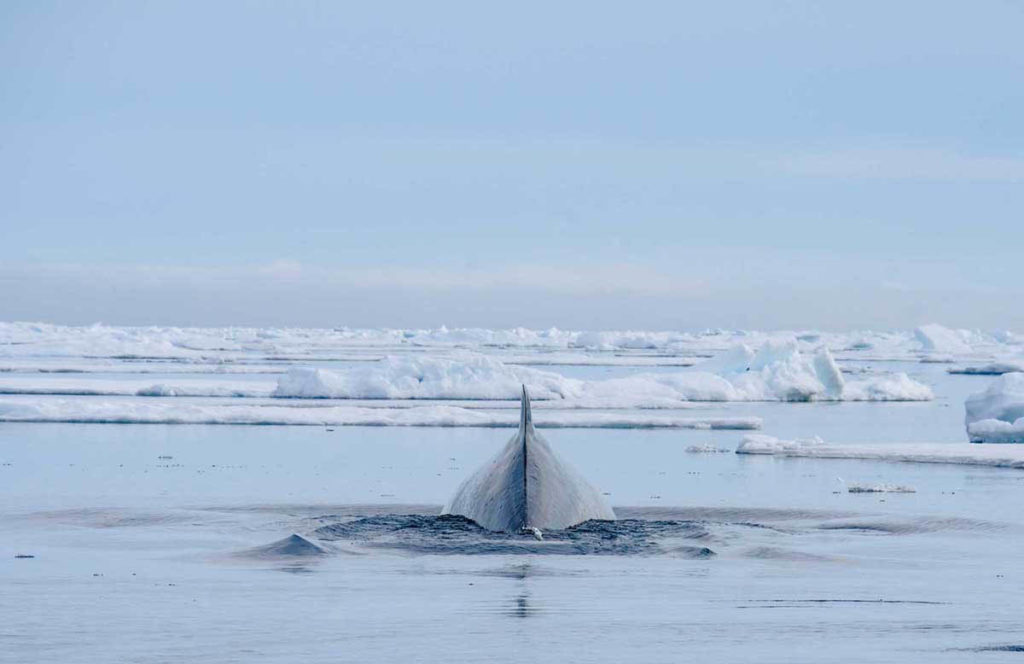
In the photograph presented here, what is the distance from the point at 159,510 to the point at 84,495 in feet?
4.88

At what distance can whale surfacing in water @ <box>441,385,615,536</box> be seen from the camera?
41.8 feet

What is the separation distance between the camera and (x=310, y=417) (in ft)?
89.4

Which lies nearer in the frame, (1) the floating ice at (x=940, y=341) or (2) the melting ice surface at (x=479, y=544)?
(2) the melting ice surface at (x=479, y=544)

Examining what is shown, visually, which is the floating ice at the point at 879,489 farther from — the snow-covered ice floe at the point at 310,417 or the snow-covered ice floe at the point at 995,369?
the snow-covered ice floe at the point at 995,369

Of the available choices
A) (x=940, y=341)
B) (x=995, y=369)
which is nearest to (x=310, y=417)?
(x=995, y=369)

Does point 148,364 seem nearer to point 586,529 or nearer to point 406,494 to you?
point 406,494

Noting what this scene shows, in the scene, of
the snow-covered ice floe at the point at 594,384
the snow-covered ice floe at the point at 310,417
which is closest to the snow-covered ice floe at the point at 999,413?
the snow-covered ice floe at the point at 310,417

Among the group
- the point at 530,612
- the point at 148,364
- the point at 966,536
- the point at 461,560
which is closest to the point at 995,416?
the point at 966,536

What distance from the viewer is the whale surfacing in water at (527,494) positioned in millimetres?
12742

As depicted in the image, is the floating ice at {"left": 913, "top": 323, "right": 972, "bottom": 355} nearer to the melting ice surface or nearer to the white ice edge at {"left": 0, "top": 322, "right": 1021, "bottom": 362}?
the white ice edge at {"left": 0, "top": 322, "right": 1021, "bottom": 362}

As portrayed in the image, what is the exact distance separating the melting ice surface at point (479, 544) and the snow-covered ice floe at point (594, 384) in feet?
17.7

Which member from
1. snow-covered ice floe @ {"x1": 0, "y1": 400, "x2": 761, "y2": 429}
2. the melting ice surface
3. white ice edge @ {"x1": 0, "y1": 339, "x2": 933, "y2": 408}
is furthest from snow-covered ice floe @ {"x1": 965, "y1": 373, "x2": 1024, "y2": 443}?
white ice edge @ {"x1": 0, "y1": 339, "x2": 933, "y2": 408}

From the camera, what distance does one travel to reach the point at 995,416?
2488 centimetres

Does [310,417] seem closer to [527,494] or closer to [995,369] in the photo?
[527,494]
